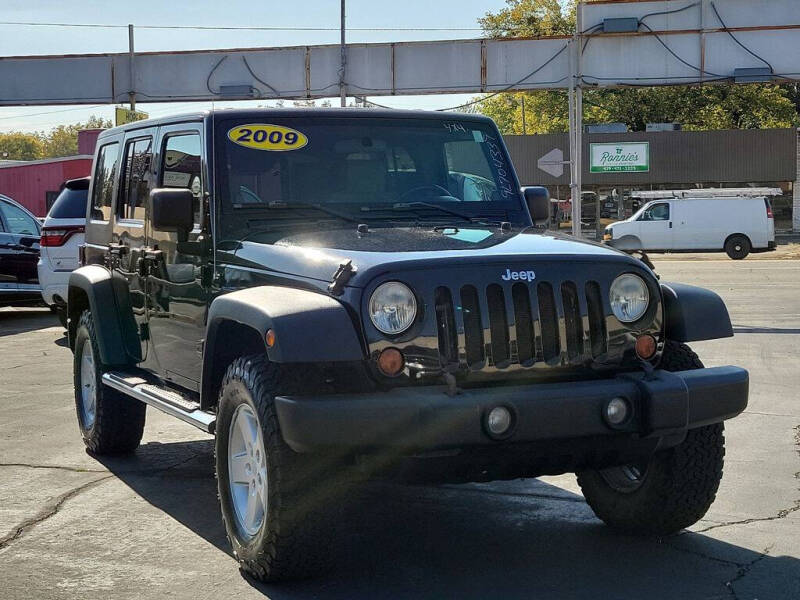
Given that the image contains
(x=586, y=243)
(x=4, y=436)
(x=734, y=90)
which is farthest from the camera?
(x=734, y=90)

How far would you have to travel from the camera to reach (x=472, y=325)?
4508 millimetres

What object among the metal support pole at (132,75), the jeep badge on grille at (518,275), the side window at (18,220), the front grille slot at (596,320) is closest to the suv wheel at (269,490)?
the jeep badge on grille at (518,275)

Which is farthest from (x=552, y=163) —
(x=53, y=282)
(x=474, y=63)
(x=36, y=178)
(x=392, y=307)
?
(x=36, y=178)

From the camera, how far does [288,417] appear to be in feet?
13.9

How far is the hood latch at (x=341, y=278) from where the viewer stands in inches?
177

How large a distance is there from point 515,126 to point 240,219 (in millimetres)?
70701

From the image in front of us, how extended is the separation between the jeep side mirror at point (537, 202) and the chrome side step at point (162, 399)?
204 centimetres

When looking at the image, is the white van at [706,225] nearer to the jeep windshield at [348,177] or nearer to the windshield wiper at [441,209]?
the jeep windshield at [348,177]

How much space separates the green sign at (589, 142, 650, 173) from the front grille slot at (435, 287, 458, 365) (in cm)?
4465

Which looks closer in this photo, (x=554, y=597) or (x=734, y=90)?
(x=554, y=597)

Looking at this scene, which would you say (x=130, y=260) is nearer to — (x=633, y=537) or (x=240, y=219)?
(x=240, y=219)

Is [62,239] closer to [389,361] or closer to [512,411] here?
[389,361]

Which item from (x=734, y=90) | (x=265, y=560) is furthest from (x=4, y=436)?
(x=734, y=90)

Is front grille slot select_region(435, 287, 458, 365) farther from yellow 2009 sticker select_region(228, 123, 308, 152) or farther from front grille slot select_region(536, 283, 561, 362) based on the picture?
A: yellow 2009 sticker select_region(228, 123, 308, 152)
